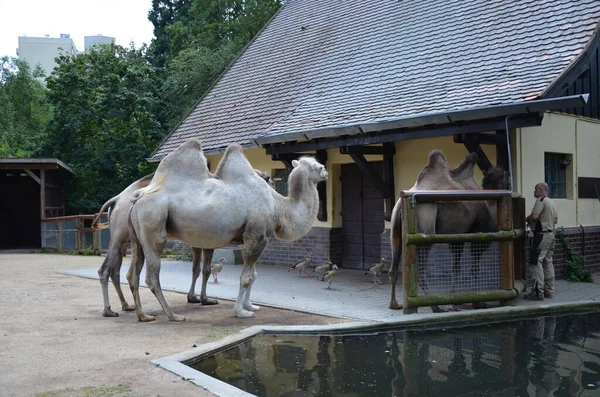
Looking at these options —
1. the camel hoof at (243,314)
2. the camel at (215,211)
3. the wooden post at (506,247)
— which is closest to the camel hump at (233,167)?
the camel at (215,211)

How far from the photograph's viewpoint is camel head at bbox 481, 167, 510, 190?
10.4 metres

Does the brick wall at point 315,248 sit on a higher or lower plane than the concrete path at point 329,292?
higher

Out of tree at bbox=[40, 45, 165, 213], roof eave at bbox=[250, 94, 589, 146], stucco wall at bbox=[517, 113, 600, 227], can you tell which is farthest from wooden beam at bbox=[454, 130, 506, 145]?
tree at bbox=[40, 45, 165, 213]

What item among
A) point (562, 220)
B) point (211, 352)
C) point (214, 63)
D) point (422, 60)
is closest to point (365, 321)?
point (211, 352)

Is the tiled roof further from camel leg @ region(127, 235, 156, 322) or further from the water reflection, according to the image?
camel leg @ region(127, 235, 156, 322)

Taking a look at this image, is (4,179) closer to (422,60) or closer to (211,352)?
(422,60)

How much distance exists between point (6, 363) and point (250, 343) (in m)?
2.54

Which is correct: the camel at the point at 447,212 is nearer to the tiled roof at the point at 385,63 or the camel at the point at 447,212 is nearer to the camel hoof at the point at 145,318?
the tiled roof at the point at 385,63

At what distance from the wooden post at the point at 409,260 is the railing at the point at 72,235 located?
654 inches

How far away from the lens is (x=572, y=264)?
12.3m

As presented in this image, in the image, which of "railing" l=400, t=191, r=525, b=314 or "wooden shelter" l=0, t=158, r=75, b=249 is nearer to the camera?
"railing" l=400, t=191, r=525, b=314

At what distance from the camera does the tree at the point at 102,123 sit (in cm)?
3122

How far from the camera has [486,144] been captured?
11312 millimetres

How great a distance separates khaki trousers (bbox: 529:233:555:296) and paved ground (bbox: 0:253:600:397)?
314 millimetres
